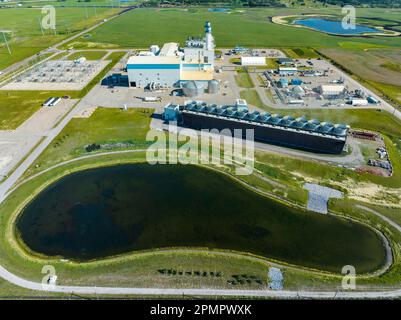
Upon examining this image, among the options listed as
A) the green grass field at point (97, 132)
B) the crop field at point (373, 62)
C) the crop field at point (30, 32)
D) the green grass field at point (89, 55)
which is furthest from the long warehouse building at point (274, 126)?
the crop field at point (30, 32)

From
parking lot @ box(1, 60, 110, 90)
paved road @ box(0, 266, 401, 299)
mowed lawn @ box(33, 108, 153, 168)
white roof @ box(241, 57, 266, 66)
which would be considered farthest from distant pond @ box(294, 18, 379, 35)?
paved road @ box(0, 266, 401, 299)

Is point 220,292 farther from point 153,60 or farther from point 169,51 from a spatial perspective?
point 169,51

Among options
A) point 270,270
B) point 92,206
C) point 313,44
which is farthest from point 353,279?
point 313,44

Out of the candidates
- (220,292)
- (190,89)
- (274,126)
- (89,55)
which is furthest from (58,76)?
(220,292)

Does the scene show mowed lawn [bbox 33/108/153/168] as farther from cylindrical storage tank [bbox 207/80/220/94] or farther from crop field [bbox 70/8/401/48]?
crop field [bbox 70/8/401/48]

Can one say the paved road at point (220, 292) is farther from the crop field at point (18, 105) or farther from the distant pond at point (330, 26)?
the distant pond at point (330, 26)

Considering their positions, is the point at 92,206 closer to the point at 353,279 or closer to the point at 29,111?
the point at 353,279
